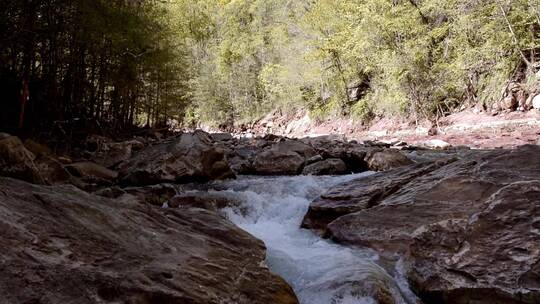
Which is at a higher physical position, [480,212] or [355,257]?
[480,212]

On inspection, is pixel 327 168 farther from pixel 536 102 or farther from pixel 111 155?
pixel 536 102

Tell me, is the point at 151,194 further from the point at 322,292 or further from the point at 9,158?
the point at 322,292

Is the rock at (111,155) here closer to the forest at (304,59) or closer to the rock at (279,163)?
the forest at (304,59)

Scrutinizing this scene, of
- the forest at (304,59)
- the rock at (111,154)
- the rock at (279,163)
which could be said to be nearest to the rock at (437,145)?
the forest at (304,59)

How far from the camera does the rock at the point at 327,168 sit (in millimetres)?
8977

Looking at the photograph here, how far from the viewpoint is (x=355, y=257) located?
151 inches

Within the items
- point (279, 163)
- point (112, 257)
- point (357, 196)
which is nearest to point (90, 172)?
point (279, 163)

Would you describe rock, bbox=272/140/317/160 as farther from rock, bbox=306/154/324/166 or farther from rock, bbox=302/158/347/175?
rock, bbox=302/158/347/175

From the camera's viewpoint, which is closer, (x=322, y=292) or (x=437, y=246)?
(x=322, y=292)

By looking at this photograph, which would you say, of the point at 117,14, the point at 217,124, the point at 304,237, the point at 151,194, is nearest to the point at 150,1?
the point at 117,14

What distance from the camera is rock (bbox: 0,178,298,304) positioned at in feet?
6.71

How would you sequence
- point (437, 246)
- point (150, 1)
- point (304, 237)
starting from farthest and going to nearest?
point (150, 1) → point (304, 237) → point (437, 246)

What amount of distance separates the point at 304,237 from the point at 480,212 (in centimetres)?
184

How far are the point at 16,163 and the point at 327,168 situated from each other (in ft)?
18.4
